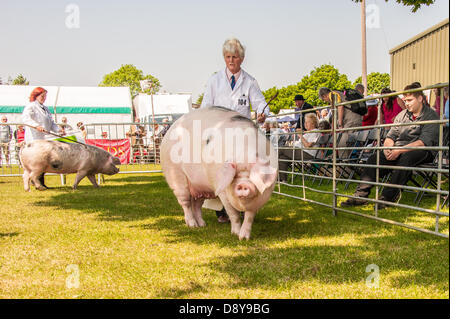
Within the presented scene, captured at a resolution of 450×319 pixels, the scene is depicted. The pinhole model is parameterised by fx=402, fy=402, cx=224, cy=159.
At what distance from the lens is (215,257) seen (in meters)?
3.56

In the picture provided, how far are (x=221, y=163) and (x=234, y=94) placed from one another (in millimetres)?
1545

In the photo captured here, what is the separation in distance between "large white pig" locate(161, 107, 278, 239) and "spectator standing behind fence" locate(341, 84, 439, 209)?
188 cm

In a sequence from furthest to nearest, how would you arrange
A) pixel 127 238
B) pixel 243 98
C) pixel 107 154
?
1. pixel 107 154
2. pixel 243 98
3. pixel 127 238

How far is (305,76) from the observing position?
63.4m

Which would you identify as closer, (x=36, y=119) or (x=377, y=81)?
(x=36, y=119)

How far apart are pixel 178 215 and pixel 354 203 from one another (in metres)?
2.59

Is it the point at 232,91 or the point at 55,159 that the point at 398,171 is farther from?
the point at 55,159

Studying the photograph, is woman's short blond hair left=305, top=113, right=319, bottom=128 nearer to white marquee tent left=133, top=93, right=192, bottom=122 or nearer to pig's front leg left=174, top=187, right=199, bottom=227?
pig's front leg left=174, top=187, right=199, bottom=227

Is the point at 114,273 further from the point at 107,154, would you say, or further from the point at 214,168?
the point at 107,154

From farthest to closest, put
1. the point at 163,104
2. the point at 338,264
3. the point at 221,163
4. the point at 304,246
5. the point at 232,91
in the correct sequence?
the point at 163,104, the point at 232,91, the point at 221,163, the point at 304,246, the point at 338,264

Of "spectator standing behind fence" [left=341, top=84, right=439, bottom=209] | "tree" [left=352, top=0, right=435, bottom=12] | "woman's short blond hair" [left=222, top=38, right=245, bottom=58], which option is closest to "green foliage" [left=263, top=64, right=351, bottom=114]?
"tree" [left=352, top=0, right=435, bottom=12]

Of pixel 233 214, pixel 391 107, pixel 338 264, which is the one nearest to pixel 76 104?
pixel 391 107

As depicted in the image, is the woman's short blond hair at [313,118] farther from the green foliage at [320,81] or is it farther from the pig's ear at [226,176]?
the green foliage at [320,81]
